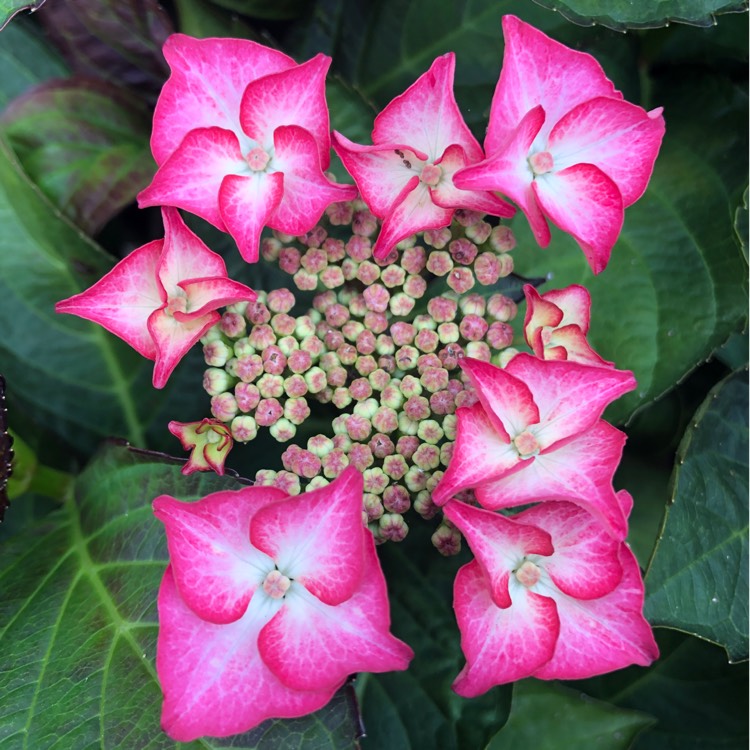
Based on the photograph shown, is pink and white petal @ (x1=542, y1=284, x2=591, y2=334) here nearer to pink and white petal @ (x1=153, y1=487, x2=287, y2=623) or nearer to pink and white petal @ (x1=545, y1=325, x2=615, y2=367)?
pink and white petal @ (x1=545, y1=325, x2=615, y2=367)

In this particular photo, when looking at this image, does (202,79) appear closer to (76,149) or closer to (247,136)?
(247,136)

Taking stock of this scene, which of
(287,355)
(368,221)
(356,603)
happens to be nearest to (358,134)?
(368,221)

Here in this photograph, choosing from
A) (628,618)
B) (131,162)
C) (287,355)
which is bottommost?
(628,618)

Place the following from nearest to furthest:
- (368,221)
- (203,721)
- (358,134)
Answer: (203,721), (368,221), (358,134)

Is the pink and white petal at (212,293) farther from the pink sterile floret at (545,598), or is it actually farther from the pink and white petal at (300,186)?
the pink sterile floret at (545,598)

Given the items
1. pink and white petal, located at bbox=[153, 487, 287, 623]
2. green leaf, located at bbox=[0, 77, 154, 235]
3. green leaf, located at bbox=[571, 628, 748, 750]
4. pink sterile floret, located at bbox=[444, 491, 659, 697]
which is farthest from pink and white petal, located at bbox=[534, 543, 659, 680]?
green leaf, located at bbox=[0, 77, 154, 235]

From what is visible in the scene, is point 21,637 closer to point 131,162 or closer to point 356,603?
point 356,603

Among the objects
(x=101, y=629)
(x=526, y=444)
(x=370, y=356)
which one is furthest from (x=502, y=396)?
(x=101, y=629)
